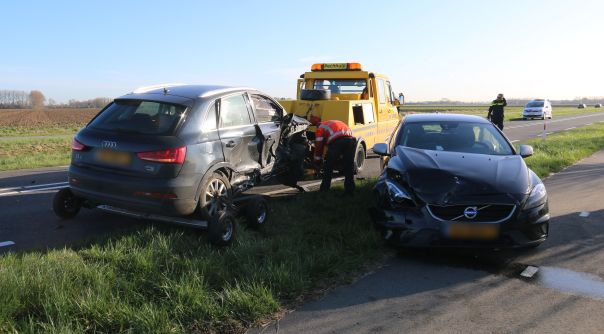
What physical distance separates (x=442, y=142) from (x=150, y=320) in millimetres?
4731

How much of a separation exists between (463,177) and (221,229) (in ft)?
8.78

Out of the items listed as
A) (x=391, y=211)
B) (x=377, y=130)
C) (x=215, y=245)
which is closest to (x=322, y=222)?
(x=391, y=211)

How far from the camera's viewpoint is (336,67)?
40.7 ft

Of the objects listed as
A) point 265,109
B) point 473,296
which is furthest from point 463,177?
point 265,109

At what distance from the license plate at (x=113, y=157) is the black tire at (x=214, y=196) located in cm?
88

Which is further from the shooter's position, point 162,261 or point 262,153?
point 262,153

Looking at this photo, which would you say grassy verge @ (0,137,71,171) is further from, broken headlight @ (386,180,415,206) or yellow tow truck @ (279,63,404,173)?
broken headlight @ (386,180,415,206)

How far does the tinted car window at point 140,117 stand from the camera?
5.38 m

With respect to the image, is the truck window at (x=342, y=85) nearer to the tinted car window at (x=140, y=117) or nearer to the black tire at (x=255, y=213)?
the black tire at (x=255, y=213)

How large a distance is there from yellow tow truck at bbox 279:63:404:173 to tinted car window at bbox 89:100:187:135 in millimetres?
4803

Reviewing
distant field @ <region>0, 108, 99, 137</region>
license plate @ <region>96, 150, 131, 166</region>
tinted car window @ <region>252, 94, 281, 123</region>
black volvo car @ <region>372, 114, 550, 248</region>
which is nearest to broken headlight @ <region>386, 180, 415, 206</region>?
black volvo car @ <region>372, 114, 550, 248</region>

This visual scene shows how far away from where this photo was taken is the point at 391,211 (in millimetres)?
5230

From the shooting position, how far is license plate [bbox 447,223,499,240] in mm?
4801

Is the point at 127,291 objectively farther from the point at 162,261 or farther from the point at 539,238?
the point at 539,238
